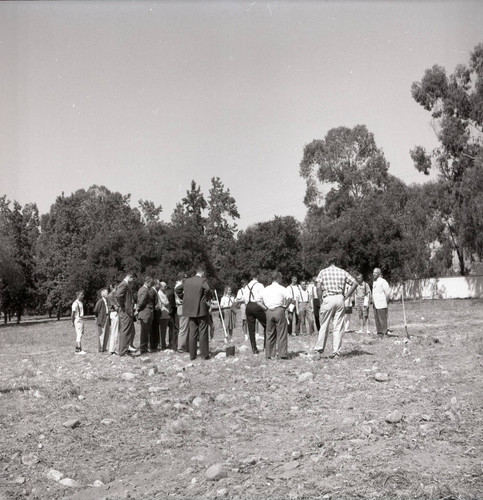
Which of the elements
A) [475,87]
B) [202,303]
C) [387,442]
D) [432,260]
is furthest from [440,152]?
[387,442]

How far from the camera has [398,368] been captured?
10.8 m

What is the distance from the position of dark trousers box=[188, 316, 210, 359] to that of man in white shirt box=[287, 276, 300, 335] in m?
5.54

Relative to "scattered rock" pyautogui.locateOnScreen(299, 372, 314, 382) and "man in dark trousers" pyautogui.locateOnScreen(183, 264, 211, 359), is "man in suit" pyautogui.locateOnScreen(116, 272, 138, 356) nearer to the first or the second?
"man in dark trousers" pyautogui.locateOnScreen(183, 264, 211, 359)

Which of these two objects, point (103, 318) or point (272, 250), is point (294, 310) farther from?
point (272, 250)

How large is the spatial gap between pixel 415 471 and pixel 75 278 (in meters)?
58.5

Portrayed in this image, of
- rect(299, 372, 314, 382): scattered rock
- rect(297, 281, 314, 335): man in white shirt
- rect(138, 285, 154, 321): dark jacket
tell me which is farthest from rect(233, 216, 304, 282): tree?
rect(299, 372, 314, 382): scattered rock

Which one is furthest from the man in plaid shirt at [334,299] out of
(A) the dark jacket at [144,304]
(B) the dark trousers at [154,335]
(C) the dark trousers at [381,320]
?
(B) the dark trousers at [154,335]

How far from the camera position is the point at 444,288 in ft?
207

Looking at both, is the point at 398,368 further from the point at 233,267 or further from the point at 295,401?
the point at 233,267

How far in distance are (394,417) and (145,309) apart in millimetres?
9849

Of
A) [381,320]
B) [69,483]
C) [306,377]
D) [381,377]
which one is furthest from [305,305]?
[69,483]

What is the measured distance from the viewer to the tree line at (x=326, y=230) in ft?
138

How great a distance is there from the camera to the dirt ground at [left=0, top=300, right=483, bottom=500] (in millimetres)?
5433

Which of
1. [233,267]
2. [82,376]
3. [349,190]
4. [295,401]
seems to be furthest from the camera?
[233,267]
